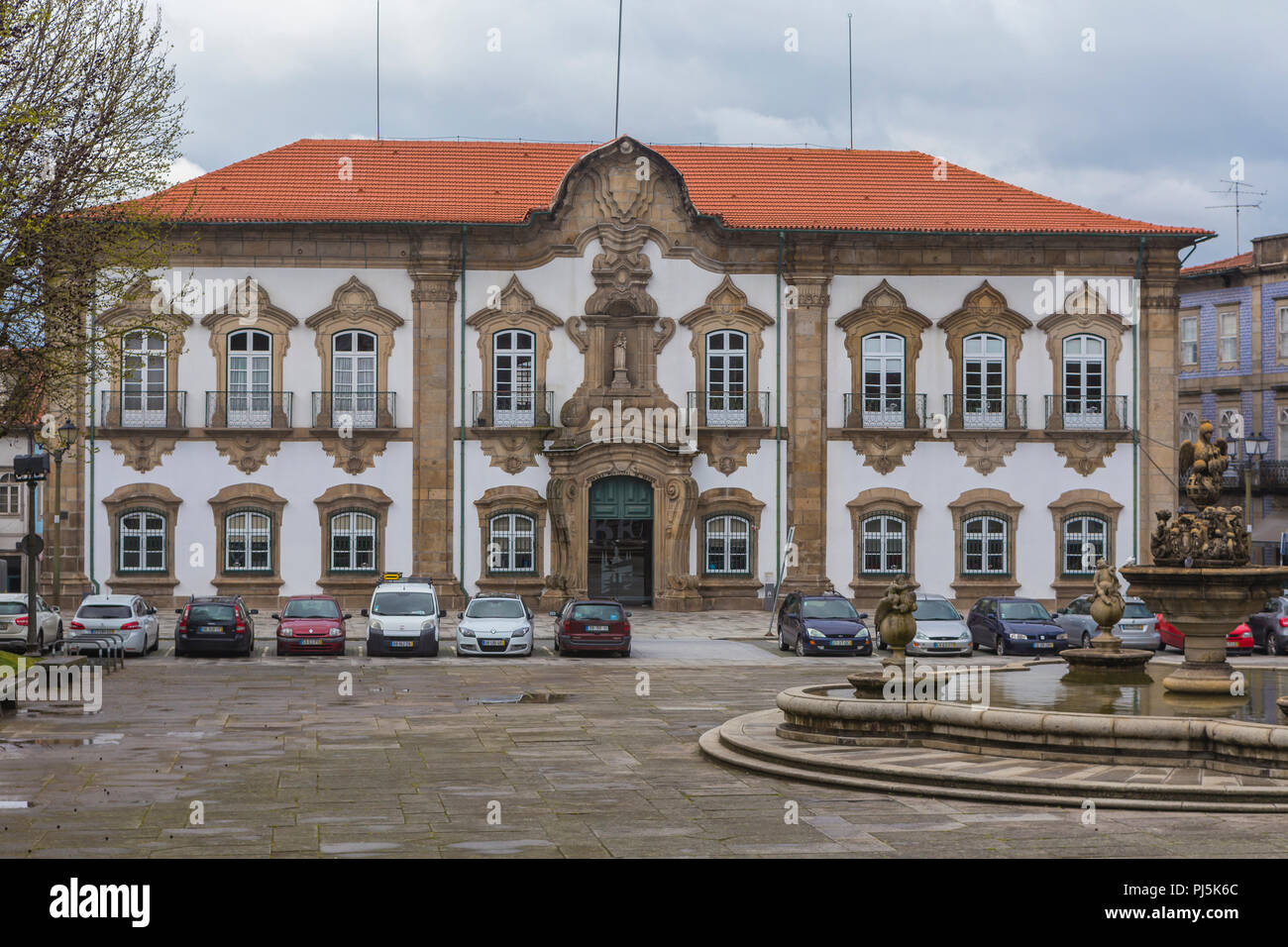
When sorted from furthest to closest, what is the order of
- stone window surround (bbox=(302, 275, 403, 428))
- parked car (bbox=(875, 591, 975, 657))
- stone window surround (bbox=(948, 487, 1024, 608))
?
stone window surround (bbox=(948, 487, 1024, 608))
stone window surround (bbox=(302, 275, 403, 428))
parked car (bbox=(875, 591, 975, 657))

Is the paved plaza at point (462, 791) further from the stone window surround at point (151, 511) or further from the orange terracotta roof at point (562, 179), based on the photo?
the orange terracotta roof at point (562, 179)

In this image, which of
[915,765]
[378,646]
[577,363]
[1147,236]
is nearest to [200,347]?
[577,363]

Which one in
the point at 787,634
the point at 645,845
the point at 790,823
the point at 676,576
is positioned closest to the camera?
the point at 645,845

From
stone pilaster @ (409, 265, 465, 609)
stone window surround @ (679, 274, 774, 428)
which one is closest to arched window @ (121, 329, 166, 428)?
stone pilaster @ (409, 265, 465, 609)

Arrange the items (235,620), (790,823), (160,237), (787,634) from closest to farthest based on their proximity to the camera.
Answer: (790,823) < (160,237) < (235,620) < (787,634)

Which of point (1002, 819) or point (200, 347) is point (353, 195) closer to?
point (200, 347)

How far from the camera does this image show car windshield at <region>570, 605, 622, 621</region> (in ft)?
117

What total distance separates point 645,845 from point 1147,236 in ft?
125

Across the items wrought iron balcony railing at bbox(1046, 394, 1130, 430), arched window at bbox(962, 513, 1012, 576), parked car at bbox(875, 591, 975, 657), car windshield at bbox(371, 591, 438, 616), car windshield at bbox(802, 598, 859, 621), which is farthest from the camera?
wrought iron balcony railing at bbox(1046, 394, 1130, 430)

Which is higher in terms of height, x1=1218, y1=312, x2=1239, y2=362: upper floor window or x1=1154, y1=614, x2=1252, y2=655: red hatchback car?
x1=1218, y1=312, x2=1239, y2=362: upper floor window

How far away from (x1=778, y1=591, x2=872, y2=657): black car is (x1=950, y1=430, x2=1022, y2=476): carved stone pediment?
10.1 metres

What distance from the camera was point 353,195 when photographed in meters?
46.9

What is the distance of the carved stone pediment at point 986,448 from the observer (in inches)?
1839

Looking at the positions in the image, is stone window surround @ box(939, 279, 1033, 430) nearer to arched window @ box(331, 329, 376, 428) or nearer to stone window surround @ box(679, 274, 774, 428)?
stone window surround @ box(679, 274, 774, 428)
